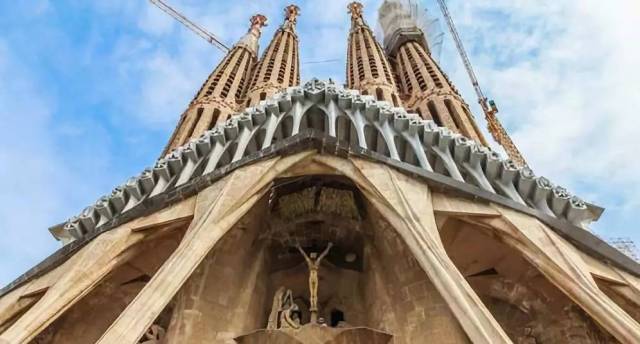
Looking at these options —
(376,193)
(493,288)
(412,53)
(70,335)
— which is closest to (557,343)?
(493,288)

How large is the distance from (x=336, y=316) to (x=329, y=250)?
1072mm

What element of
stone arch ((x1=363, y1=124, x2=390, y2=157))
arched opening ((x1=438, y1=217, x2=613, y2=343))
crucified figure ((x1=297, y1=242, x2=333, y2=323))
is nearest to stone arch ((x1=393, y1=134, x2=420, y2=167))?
stone arch ((x1=363, y1=124, x2=390, y2=157))

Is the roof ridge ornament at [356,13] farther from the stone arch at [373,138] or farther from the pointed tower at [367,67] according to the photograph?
the stone arch at [373,138]

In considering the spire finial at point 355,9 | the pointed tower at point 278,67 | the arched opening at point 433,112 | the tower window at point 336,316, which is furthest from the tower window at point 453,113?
the spire finial at point 355,9

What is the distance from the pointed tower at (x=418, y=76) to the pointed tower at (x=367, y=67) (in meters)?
0.70

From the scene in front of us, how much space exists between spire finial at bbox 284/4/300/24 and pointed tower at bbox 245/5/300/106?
1.05 m

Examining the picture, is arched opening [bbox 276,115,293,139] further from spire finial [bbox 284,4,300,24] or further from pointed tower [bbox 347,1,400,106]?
spire finial [bbox 284,4,300,24]

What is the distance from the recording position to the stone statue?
8.27 metres

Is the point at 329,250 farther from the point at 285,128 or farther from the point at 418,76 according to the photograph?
the point at 418,76

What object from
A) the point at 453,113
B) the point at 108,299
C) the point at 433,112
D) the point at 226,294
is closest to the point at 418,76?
the point at 433,112

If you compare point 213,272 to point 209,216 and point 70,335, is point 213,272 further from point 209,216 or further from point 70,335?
point 70,335

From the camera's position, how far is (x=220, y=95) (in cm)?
2062

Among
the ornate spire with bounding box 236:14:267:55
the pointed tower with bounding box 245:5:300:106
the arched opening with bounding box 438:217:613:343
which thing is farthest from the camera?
the ornate spire with bounding box 236:14:267:55

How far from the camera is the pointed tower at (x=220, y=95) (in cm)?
1789
